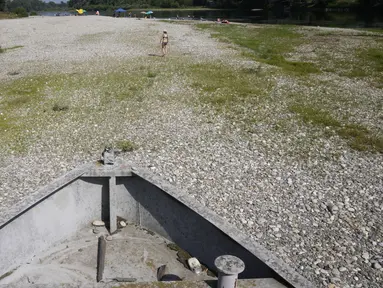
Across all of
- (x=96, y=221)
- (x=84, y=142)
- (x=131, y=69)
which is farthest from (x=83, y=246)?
(x=131, y=69)

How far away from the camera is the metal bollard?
207 inches

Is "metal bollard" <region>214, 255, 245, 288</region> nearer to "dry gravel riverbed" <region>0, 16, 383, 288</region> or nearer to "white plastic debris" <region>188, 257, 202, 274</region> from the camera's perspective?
"white plastic debris" <region>188, 257, 202, 274</region>

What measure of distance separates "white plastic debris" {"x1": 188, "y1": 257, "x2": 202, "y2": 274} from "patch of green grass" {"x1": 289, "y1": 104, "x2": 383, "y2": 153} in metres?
9.04

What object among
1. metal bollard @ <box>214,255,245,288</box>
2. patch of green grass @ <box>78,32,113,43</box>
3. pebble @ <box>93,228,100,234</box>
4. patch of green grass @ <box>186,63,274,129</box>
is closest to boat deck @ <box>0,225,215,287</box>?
pebble @ <box>93,228,100,234</box>

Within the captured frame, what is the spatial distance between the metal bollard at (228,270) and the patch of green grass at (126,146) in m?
8.90

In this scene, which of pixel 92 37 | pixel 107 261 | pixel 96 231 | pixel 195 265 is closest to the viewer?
pixel 195 265

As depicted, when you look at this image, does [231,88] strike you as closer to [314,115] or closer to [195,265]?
[314,115]

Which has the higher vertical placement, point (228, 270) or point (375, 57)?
point (375, 57)

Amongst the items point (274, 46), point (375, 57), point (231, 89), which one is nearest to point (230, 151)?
point (231, 89)

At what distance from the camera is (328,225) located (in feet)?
30.2

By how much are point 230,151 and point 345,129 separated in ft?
19.7

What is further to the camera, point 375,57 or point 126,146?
point 375,57

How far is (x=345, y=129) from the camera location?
1567 cm

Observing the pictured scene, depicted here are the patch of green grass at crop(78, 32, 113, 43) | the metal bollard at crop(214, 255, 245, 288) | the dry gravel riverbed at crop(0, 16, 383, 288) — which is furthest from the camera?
the patch of green grass at crop(78, 32, 113, 43)
